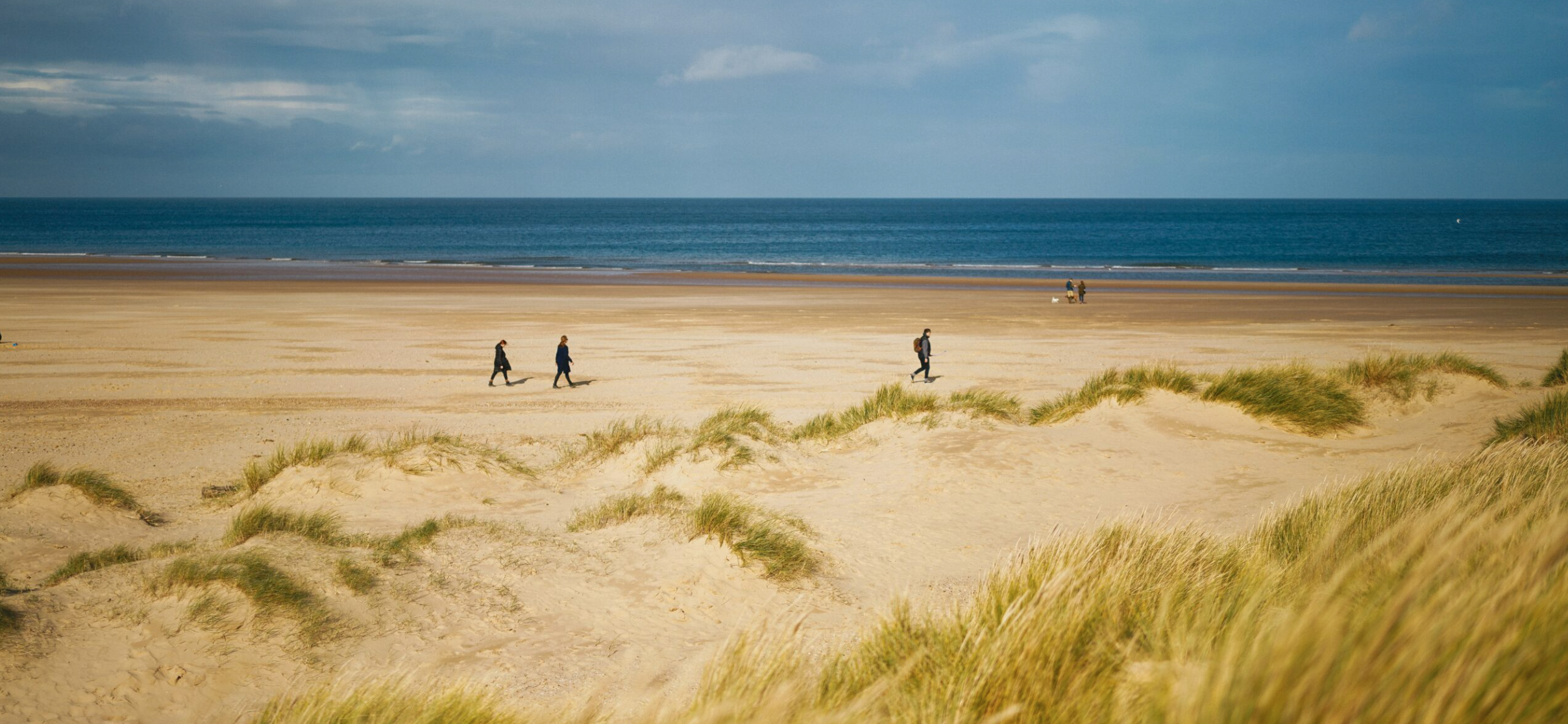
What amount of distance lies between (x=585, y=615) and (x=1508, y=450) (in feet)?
25.0

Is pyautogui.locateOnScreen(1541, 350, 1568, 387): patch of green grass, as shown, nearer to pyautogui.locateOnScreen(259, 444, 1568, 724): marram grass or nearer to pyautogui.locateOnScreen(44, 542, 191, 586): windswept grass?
pyautogui.locateOnScreen(259, 444, 1568, 724): marram grass

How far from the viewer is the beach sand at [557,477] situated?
613 cm

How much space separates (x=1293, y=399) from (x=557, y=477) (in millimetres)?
10132

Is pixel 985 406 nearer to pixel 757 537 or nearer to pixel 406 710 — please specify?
pixel 757 537

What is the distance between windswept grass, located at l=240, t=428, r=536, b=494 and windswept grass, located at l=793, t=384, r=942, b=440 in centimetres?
402

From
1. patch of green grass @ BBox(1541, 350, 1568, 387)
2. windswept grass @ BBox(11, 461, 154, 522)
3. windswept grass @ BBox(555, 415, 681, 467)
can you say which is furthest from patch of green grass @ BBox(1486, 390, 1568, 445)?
windswept grass @ BBox(11, 461, 154, 522)

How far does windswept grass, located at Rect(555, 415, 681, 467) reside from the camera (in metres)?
12.2

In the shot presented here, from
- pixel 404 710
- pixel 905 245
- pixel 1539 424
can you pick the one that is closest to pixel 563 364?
pixel 1539 424

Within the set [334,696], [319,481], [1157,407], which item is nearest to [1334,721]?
[334,696]

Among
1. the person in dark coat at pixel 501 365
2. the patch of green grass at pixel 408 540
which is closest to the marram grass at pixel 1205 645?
the patch of green grass at pixel 408 540

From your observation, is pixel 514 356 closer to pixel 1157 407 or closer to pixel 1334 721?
pixel 1157 407

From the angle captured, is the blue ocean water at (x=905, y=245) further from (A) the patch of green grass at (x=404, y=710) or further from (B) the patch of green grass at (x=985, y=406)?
(A) the patch of green grass at (x=404, y=710)

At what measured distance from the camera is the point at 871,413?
13695 millimetres

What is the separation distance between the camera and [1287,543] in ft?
19.1
